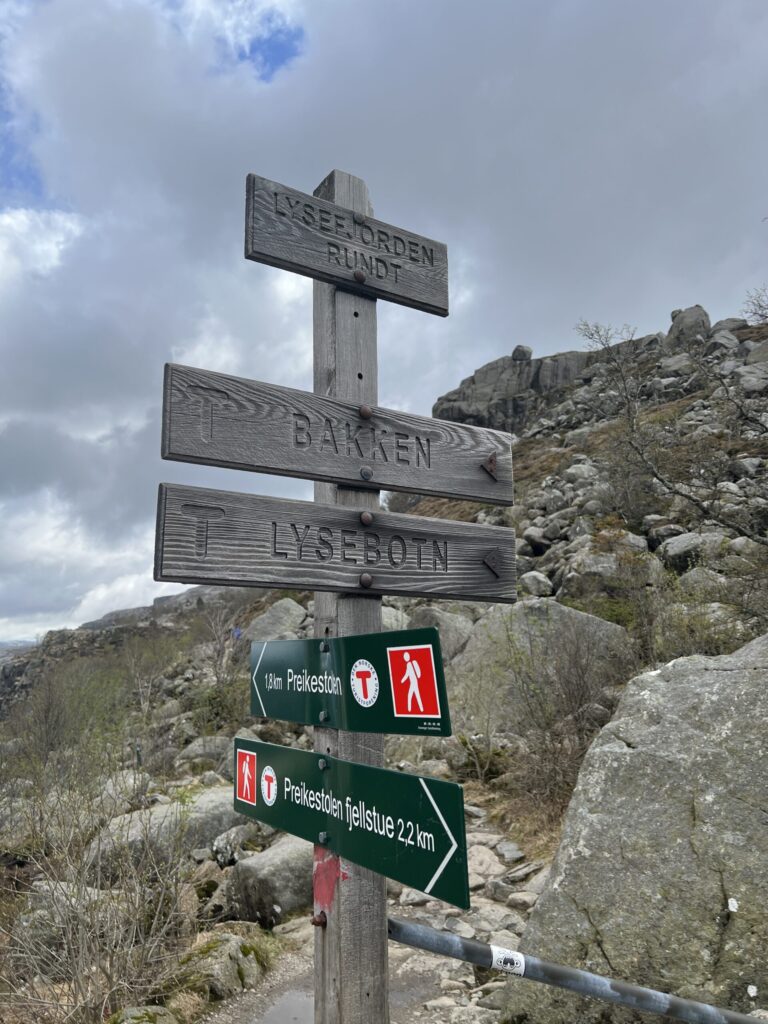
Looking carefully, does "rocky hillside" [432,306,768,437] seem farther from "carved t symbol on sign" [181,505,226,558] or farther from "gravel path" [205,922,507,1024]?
"carved t symbol on sign" [181,505,226,558]

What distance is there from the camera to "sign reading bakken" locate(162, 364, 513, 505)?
8.06ft

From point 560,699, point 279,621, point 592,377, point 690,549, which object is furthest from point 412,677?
point 592,377

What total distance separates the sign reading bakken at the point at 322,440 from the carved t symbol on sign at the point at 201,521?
17cm

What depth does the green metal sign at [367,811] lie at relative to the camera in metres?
1.98

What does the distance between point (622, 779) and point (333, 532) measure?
97.2 inches

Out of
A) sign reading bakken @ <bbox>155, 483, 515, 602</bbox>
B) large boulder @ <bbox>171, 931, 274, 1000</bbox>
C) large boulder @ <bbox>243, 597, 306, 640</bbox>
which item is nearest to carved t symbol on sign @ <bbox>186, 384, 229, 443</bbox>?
sign reading bakken @ <bbox>155, 483, 515, 602</bbox>

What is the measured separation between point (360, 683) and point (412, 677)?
284mm

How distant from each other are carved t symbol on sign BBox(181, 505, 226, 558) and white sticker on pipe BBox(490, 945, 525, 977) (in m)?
1.45

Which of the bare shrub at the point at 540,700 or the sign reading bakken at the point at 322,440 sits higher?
the sign reading bakken at the point at 322,440

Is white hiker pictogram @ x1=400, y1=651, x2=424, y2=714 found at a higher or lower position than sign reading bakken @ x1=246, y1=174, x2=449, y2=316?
lower

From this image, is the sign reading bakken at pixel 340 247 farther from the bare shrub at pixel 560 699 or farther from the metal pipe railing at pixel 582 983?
the bare shrub at pixel 560 699

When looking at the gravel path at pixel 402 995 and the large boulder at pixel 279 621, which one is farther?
the large boulder at pixel 279 621

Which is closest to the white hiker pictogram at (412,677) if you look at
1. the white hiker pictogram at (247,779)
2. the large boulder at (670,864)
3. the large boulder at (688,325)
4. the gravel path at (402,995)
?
the white hiker pictogram at (247,779)

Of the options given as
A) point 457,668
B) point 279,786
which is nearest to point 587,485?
point 457,668
